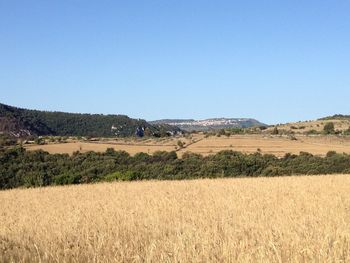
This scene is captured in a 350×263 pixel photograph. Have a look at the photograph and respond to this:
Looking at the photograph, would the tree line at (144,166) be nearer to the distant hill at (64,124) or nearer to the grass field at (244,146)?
the grass field at (244,146)

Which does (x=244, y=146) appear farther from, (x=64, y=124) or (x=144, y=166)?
(x=64, y=124)

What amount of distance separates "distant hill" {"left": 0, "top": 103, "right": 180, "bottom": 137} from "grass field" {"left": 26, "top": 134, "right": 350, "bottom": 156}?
36.2 m

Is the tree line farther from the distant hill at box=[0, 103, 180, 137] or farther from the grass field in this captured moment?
the distant hill at box=[0, 103, 180, 137]

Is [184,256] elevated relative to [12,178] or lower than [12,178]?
elevated

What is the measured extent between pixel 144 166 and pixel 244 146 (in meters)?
19.4

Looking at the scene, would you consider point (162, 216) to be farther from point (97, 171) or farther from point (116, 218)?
point (97, 171)

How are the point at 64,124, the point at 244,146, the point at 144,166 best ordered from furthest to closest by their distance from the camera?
1. the point at 64,124
2. the point at 244,146
3. the point at 144,166

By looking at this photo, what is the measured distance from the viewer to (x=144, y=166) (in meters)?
46.0

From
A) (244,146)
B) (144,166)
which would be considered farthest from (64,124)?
(144,166)

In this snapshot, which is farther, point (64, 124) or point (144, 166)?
point (64, 124)

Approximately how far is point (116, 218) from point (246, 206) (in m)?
3.40

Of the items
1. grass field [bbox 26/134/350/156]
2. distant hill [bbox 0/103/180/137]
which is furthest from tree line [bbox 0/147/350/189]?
distant hill [bbox 0/103/180/137]

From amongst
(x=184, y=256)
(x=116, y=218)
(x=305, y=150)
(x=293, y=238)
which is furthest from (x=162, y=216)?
(x=305, y=150)

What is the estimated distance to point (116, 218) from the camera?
35.2ft
